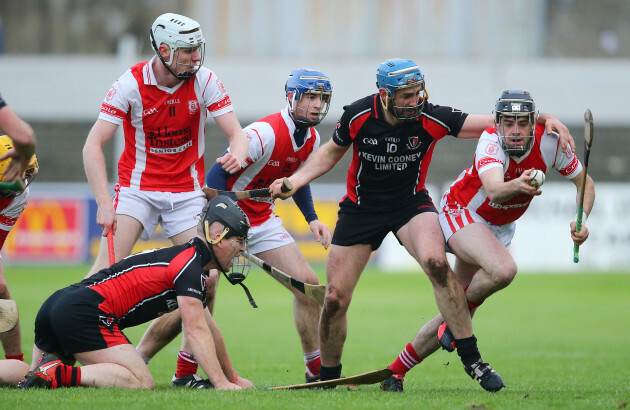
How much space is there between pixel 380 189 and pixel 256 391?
1899mm

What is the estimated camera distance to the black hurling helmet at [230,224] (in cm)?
632

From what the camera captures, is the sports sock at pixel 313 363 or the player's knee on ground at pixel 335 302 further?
the sports sock at pixel 313 363

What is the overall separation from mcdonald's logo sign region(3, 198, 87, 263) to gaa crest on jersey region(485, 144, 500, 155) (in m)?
15.2

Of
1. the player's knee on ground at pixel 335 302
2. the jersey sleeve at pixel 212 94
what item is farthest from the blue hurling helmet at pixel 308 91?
the player's knee on ground at pixel 335 302

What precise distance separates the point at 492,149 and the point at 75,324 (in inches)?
127

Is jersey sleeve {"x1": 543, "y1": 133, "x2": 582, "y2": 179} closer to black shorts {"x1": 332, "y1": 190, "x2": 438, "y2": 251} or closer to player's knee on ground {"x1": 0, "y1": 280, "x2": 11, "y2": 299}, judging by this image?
black shorts {"x1": 332, "y1": 190, "x2": 438, "y2": 251}

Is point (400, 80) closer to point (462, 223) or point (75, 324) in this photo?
point (462, 223)

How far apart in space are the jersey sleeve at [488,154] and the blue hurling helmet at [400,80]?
1.74ft

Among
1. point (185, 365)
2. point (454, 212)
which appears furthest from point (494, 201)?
point (185, 365)

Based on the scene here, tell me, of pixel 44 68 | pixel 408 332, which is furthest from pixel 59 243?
pixel 408 332

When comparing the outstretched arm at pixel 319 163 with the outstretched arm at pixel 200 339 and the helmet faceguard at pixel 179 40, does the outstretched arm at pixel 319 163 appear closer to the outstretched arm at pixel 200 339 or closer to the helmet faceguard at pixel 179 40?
the helmet faceguard at pixel 179 40

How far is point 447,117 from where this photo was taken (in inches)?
275

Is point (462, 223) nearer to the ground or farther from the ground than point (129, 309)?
farther from the ground

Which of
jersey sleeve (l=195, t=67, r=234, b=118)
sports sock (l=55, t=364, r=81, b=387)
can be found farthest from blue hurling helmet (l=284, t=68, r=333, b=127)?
sports sock (l=55, t=364, r=81, b=387)
